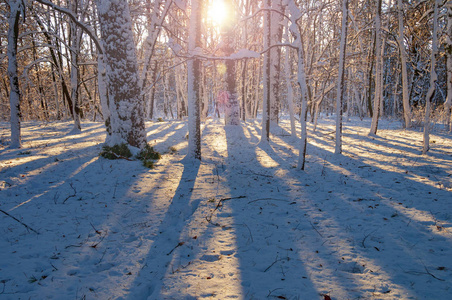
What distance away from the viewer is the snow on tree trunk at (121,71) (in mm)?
6371

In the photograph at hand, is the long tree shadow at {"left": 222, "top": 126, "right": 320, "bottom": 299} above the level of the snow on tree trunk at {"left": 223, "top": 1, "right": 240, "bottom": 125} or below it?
below

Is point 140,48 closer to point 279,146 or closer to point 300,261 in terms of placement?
point 279,146

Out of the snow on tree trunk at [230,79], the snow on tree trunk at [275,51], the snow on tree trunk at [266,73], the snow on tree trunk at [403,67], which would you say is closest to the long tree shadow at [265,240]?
the snow on tree trunk at [266,73]

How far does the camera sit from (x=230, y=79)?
12.7 m

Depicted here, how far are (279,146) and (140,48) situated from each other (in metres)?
17.9

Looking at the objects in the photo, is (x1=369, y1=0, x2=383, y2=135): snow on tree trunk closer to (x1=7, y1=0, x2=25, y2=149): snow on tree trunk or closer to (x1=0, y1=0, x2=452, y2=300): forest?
(x1=0, y1=0, x2=452, y2=300): forest

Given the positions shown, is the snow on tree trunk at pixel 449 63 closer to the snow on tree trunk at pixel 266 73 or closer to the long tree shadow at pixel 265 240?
the snow on tree trunk at pixel 266 73

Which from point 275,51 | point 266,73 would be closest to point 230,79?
point 275,51

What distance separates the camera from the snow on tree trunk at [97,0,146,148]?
637 centimetres

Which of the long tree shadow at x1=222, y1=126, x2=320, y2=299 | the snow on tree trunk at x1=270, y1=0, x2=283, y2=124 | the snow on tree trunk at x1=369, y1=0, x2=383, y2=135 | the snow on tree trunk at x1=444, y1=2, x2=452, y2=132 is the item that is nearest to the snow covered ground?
the long tree shadow at x1=222, y1=126, x2=320, y2=299

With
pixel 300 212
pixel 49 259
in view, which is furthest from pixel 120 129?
pixel 300 212

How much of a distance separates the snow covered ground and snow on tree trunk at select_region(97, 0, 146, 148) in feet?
3.57

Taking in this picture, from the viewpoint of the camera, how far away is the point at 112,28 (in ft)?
20.9

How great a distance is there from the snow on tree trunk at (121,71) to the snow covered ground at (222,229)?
109 centimetres
